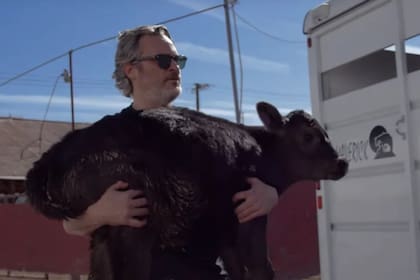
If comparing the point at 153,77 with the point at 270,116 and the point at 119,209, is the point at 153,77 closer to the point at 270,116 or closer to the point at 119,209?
the point at 270,116

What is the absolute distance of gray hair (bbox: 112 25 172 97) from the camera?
2.45m

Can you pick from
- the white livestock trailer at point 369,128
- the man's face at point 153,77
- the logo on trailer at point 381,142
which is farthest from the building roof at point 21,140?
the man's face at point 153,77

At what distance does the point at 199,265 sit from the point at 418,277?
288cm

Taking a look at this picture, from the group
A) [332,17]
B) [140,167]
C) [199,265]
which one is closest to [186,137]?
[140,167]

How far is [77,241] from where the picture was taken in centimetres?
1323

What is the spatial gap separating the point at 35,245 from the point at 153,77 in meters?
12.7

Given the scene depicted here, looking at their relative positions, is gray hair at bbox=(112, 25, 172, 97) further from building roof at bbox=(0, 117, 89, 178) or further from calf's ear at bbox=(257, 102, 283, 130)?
building roof at bbox=(0, 117, 89, 178)

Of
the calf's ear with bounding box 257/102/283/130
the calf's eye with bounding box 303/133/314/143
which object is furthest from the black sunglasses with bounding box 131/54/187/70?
the calf's eye with bounding box 303/133/314/143

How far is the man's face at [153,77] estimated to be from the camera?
242 cm

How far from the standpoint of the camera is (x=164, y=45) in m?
2.46

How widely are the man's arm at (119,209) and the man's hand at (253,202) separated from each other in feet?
0.96

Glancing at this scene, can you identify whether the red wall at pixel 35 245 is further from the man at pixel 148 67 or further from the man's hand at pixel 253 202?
the man's hand at pixel 253 202

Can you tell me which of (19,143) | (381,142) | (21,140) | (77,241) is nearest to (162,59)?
(381,142)

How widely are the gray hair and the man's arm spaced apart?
75 centimetres
